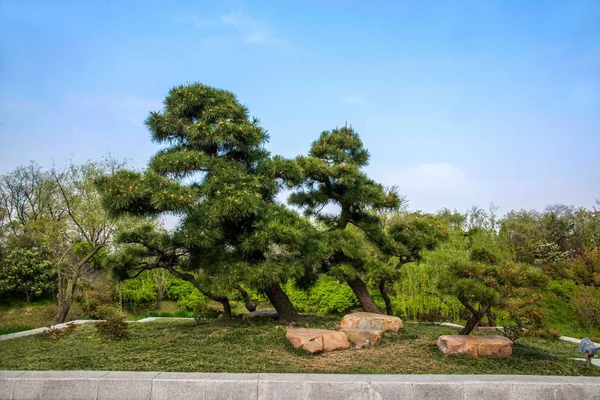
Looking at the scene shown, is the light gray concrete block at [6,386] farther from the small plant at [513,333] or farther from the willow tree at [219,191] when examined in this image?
the small plant at [513,333]

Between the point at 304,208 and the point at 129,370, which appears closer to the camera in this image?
the point at 129,370

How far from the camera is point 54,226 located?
1264cm

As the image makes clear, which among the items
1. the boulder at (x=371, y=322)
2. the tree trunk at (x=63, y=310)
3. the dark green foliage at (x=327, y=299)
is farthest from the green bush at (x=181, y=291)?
the boulder at (x=371, y=322)

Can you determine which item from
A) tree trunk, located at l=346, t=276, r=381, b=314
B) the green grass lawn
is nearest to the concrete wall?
the green grass lawn

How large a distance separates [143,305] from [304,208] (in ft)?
31.8

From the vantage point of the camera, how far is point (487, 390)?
3820 mm

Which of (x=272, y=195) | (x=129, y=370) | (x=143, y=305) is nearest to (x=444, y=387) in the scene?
(x=129, y=370)

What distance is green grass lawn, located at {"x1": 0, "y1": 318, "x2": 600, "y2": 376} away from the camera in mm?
4418

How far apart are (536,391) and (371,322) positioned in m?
2.55

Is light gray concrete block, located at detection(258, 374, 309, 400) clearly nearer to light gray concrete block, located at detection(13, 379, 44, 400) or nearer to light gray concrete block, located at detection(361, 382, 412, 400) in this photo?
light gray concrete block, located at detection(361, 382, 412, 400)

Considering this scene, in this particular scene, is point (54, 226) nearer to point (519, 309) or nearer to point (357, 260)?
point (357, 260)

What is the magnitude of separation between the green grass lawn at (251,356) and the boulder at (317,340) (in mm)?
84

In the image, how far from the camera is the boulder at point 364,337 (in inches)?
218

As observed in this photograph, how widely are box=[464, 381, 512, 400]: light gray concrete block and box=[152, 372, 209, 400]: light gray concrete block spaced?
2.30 m
